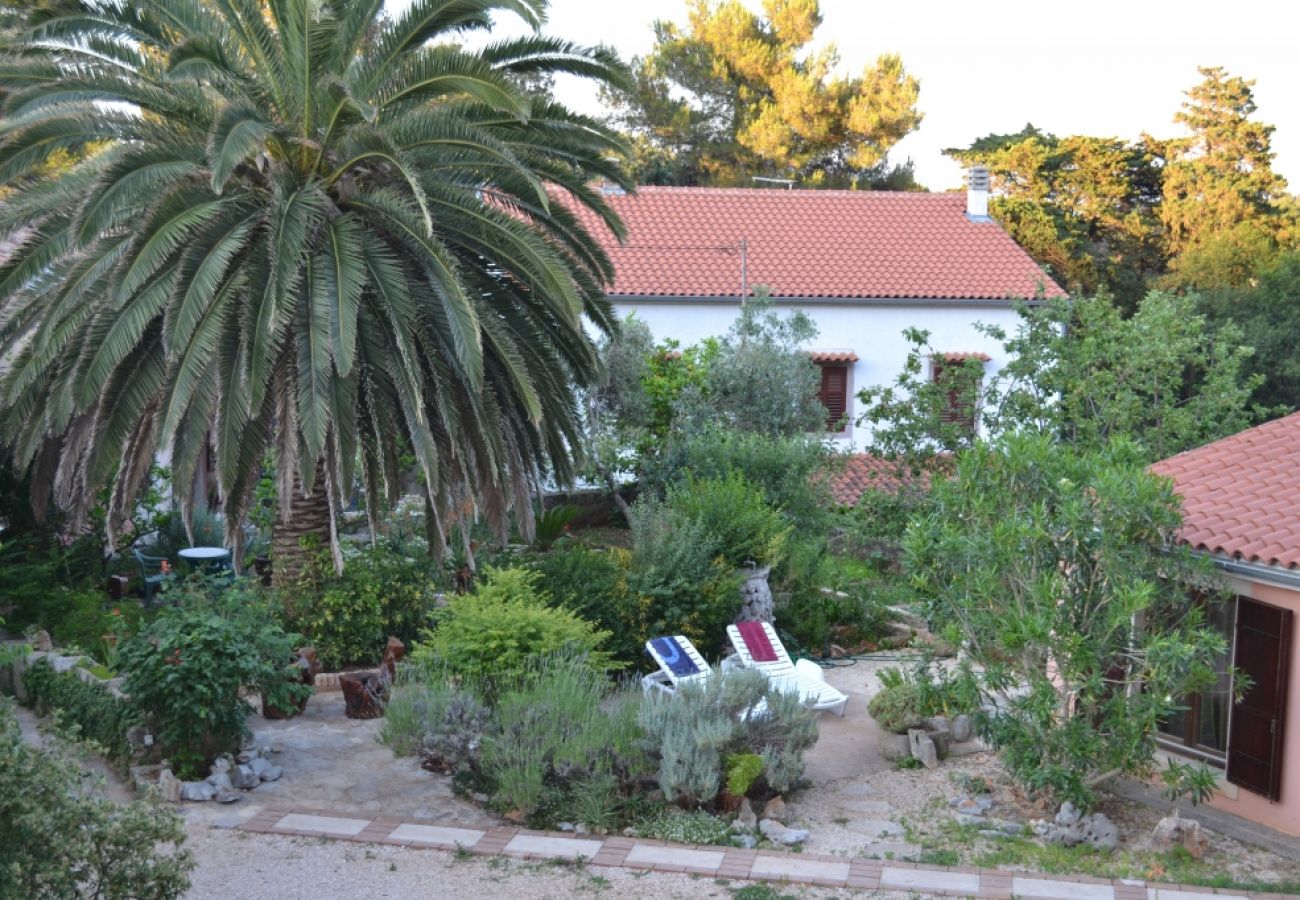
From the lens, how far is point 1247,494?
10922 millimetres

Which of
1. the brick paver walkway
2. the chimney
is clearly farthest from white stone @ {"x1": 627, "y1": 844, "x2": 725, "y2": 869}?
the chimney

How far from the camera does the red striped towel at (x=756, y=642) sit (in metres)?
13.5

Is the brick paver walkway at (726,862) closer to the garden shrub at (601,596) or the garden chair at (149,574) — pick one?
the garden shrub at (601,596)

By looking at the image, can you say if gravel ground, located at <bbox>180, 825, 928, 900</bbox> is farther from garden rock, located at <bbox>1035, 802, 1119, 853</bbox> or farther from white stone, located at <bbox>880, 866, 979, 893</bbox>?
garden rock, located at <bbox>1035, 802, 1119, 853</bbox>

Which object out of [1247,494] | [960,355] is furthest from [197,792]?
[960,355]

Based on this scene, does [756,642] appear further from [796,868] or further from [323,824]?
[323,824]

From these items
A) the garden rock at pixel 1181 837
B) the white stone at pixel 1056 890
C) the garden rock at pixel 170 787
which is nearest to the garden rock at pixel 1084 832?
the garden rock at pixel 1181 837

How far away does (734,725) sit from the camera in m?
9.90

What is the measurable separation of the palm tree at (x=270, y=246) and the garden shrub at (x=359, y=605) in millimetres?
1023

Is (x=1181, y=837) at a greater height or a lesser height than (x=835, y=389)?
lesser

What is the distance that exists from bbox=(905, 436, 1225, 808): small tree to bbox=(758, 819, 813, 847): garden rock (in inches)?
71.2

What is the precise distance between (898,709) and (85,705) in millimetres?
7237

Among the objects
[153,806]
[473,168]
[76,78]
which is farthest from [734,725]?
[76,78]

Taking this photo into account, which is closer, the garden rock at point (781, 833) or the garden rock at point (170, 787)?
the garden rock at point (781, 833)
